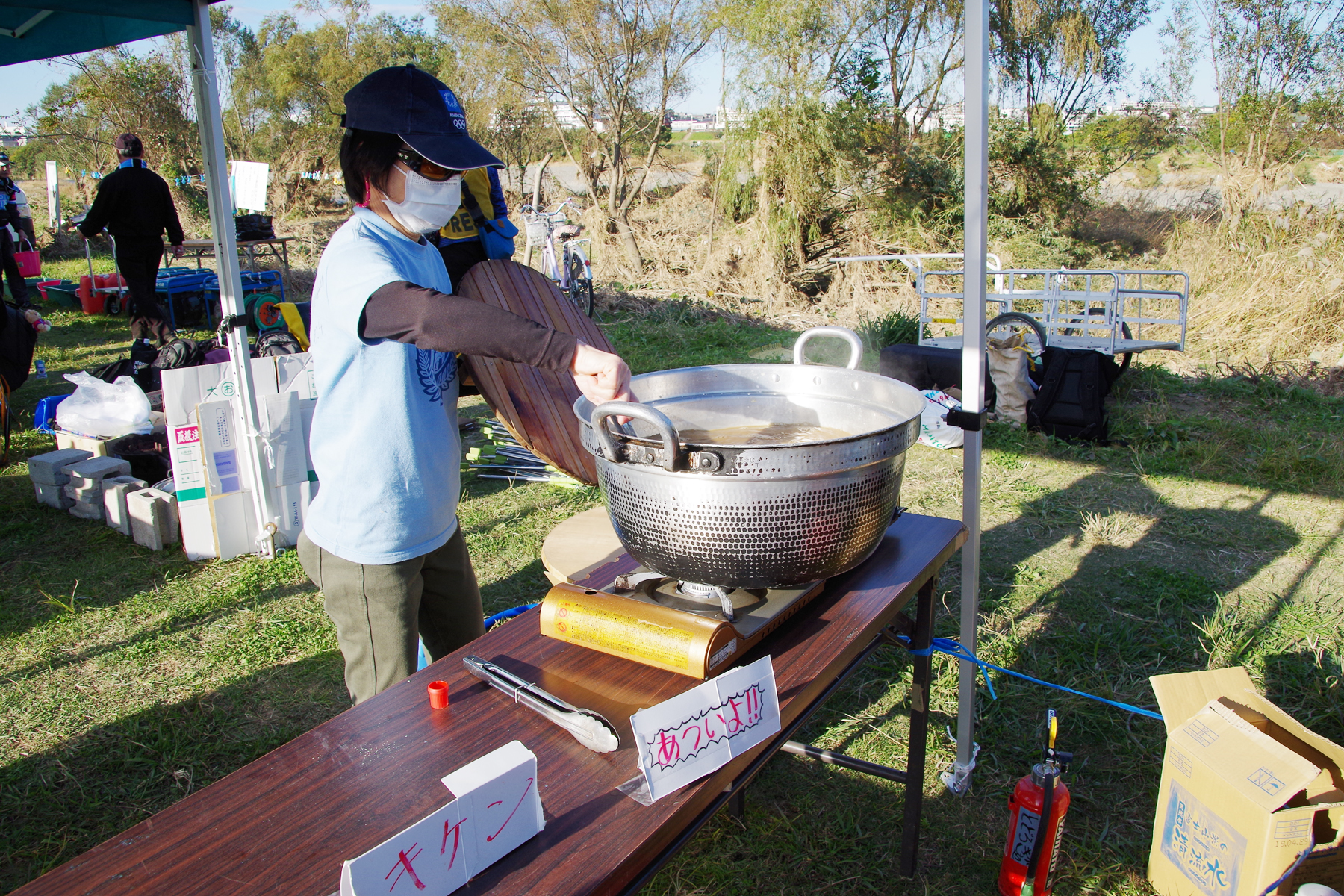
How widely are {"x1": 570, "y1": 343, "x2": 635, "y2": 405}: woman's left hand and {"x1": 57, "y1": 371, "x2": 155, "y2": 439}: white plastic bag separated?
492 cm

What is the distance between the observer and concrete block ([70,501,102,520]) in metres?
4.57

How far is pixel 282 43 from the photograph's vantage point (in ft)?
71.8

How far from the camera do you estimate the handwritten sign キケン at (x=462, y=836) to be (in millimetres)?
826

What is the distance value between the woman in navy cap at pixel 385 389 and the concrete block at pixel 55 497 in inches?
151

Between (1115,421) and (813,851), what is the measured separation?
14.9ft

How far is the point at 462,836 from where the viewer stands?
912 millimetres

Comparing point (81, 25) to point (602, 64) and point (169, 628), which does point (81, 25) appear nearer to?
point (169, 628)

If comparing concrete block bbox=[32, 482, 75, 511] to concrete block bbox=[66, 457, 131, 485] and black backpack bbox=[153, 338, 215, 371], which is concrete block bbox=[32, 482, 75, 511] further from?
black backpack bbox=[153, 338, 215, 371]

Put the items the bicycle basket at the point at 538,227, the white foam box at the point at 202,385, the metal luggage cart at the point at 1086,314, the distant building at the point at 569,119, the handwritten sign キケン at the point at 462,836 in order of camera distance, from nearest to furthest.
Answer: the handwritten sign キケン at the point at 462,836
the white foam box at the point at 202,385
the metal luggage cart at the point at 1086,314
the bicycle basket at the point at 538,227
the distant building at the point at 569,119

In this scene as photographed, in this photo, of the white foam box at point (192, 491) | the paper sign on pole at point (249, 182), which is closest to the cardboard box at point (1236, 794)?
the white foam box at point (192, 491)

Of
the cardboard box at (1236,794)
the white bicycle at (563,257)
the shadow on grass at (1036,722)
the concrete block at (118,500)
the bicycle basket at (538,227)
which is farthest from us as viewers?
the bicycle basket at (538,227)

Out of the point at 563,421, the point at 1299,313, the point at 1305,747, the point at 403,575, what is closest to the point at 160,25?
the point at 563,421

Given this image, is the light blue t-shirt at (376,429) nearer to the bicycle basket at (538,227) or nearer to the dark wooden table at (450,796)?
the dark wooden table at (450,796)

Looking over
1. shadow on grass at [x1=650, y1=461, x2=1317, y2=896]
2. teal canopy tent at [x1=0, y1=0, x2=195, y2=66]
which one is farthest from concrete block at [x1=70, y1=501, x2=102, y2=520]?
shadow on grass at [x1=650, y1=461, x2=1317, y2=896]
